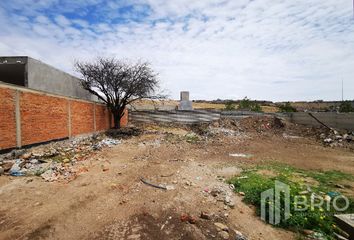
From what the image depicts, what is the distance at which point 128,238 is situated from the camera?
3.27 meters

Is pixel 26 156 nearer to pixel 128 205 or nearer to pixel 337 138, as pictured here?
pixel 128 205

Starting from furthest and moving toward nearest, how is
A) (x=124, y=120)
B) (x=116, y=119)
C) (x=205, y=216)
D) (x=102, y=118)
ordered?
(x=124, y=120)
(x=116, y=119)
(x=102, y=118)
(x=205, y=216)

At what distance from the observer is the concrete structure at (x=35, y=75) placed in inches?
399

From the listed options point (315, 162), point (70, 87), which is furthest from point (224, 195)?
point (70, 87)

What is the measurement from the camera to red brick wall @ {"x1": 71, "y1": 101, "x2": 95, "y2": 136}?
11.3 m

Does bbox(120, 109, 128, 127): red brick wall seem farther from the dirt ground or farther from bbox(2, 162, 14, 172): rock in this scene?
bbox(2, 162, 14, 172): rock

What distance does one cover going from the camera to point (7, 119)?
23.3ft

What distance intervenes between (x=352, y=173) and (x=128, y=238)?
677 cm

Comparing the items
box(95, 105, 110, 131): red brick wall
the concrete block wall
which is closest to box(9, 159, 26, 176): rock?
the concrete block wall

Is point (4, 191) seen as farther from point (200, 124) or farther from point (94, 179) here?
point (200, 124)

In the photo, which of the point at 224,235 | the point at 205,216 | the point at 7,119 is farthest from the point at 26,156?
the point at 224,235

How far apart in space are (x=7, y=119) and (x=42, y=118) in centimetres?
174

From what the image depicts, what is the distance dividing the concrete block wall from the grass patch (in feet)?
23.1

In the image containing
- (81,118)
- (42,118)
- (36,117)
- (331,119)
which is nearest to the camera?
(36,117)
